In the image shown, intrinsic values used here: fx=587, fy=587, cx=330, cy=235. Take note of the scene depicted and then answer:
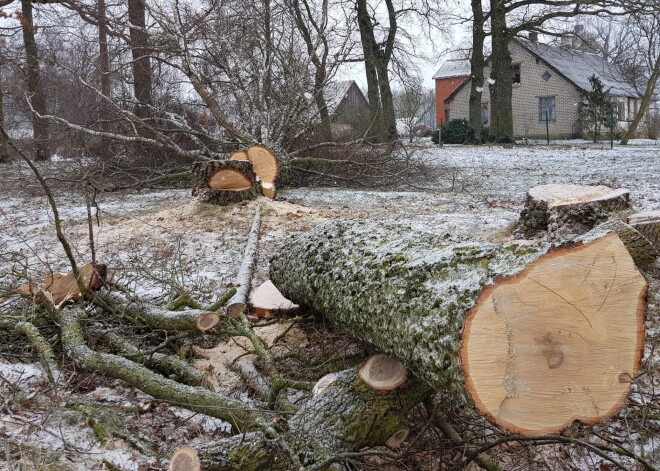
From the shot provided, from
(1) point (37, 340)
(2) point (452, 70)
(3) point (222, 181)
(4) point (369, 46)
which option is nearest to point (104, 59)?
(3) point (222, 181)

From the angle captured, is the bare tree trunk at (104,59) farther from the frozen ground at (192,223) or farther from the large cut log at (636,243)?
the large cut log at (636,243)

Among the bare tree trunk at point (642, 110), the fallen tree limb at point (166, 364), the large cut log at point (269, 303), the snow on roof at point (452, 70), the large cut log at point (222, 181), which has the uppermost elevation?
the snow on roof at point (452, 70)

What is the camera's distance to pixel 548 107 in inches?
1229

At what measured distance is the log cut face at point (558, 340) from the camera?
71.9 inches

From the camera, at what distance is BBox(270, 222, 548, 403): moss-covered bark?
1920 millimetres

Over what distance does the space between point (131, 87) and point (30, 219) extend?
6563 mm

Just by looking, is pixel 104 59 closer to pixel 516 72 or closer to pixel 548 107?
pixel 548 107

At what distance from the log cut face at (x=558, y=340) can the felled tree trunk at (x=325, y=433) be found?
54cm

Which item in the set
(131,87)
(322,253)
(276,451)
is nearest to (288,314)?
(322,253)

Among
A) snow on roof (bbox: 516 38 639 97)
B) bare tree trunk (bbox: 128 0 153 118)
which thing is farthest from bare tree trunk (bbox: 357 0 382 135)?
snow on roof (bbox: 516 38 639 97)

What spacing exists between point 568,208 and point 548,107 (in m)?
28.8

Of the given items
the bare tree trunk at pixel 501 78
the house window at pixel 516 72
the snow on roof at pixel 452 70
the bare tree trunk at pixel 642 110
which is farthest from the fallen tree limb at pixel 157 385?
the snow on roof at pixel 452 70

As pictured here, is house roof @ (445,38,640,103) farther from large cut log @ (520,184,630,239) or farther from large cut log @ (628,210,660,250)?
large cut log @ (628,210,660,250)

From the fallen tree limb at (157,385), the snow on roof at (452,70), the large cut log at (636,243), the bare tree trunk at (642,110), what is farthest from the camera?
the snow on roof at (452,70)
